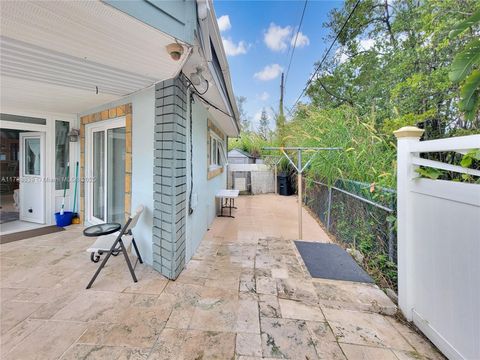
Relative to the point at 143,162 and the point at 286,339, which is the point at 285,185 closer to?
the point at 143,162

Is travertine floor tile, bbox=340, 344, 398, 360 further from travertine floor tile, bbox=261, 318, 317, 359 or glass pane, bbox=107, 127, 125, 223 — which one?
glass pane, bbox=107, 127, 125, 223

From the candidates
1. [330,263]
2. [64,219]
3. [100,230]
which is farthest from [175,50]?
[64,219]

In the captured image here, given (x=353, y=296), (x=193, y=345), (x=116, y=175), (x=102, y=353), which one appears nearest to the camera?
(x=102, y=353)

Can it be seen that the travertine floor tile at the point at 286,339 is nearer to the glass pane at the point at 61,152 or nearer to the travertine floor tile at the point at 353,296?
the travertine floor tile at the point at 353,296

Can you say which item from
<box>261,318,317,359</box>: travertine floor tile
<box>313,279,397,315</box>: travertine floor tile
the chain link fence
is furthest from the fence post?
<box>261,318,317,359</box>: travertine floor tile

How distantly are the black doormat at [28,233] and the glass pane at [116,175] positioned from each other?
156cm

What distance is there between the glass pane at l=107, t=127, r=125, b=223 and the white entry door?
82.0 inches

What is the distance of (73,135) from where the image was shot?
491cm

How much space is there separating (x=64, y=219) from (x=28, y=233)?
626mm

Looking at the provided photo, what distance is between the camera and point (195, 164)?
3891 millimetres

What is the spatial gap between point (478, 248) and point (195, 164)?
3536mm

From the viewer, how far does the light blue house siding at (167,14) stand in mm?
1580

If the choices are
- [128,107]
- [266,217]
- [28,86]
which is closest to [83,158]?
[28,86]

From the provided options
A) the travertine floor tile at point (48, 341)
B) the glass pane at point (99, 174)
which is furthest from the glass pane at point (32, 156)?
the travertine floor tile at point (48, 341)
